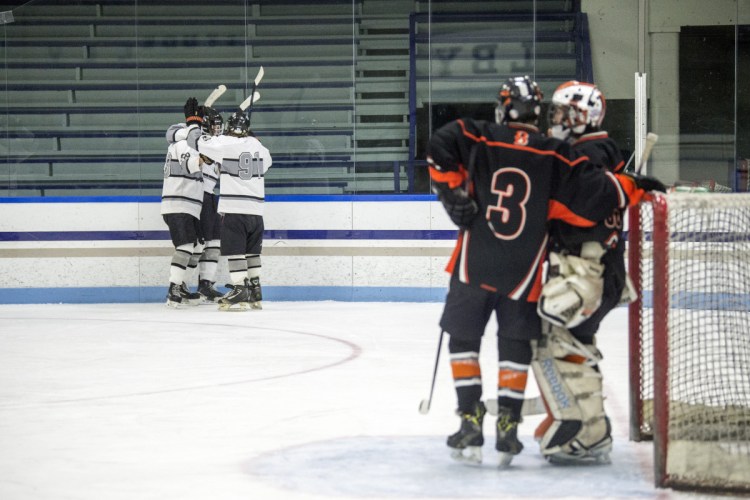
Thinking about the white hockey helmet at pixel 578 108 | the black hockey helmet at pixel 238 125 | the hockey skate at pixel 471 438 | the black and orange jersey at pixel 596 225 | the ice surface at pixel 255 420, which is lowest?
the ice surface at pixel 255 420

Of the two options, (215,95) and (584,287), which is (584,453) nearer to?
(584,287)

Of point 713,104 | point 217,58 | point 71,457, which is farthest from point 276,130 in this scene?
point 71,457

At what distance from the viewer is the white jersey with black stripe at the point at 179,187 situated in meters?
7.71

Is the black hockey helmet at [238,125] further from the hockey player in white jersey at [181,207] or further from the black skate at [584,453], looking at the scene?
the black skate at [584,453]

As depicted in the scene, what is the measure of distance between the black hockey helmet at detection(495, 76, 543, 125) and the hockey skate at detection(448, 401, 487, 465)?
29.8 inches

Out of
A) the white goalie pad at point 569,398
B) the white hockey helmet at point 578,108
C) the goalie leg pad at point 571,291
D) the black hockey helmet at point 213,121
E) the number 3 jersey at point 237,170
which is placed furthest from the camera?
the black hockey helmet at point 213,121

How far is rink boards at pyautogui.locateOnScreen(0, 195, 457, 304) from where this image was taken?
8000 millimetres

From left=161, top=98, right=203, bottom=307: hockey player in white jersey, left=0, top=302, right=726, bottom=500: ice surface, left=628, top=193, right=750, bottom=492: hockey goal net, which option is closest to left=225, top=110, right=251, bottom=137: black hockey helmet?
left=161, top=98, right=203, bottom=307: hockey player in white jersey

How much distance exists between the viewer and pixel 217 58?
829 cm

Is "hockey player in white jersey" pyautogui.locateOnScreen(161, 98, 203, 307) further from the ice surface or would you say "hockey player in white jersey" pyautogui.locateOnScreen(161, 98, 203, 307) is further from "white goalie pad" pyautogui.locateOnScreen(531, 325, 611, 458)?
"white goalie pad" pyautogui.locateOnScreen(531, 325, 611, 458)

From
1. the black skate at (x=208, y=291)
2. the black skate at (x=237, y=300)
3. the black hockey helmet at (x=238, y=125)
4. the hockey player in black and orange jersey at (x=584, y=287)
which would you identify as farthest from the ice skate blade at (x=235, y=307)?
the hockey player in black and orange jersey at (x=584, y=287)

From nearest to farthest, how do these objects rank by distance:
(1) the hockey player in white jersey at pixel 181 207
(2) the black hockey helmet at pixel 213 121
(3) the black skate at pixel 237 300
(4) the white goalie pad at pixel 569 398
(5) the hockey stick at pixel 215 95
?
(4) the white goalie pad at pixel 569 398
(3) the black skate at pixel 237 300
(2) the black hockey helmet at pixel 213 121
(1) the hockey player in white jersey at pixel 181 207
(5) the hockey stick at pixel 215 95

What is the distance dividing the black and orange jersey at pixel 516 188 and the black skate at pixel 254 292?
4.60 metres

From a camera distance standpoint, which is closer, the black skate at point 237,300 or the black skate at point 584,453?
the black skate at point 584,453
